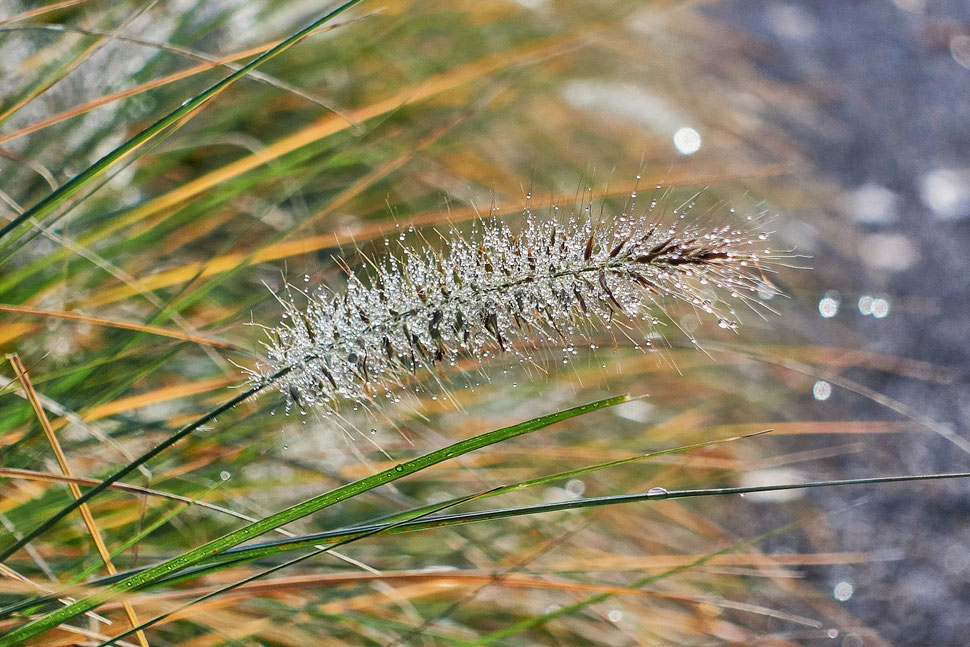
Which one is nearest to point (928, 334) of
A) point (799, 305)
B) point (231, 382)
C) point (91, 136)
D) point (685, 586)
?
point (799, 305)

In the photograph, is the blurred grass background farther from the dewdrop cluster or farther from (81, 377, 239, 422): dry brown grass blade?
the dewdrop cluster

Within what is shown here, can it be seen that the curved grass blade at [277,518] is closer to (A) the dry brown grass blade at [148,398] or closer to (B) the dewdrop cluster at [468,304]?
(B) the dewdrop cluster at [468,304]

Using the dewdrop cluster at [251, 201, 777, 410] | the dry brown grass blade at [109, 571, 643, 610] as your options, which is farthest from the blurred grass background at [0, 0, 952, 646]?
the dewdrop cluster at [251, 201, 777, 410]

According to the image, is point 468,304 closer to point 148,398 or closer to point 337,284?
point 148,398

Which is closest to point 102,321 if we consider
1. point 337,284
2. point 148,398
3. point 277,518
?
point 148,398

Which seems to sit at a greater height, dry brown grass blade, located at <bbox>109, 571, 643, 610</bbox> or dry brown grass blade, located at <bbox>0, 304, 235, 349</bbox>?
dry brown grass blade, located at <bbox>0, 304, 235, 349</bbox>

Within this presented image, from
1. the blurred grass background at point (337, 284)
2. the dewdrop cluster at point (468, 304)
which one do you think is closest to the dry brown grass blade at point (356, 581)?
the blurred grass background at point (337, 284)

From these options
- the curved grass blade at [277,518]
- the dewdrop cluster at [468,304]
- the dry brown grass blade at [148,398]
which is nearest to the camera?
the curved grass blade at [277,518]
